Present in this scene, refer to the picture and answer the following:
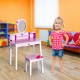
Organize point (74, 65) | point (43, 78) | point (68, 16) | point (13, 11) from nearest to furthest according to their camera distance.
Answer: point (43, 78), point (74, 65), point (68, 16), point (13, 11)

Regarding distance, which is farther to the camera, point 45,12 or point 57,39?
point 45,12

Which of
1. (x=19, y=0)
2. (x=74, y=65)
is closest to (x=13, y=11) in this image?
(x=19, y=0)

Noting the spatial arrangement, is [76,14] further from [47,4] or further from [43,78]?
[43,78]

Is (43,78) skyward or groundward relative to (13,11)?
groundward

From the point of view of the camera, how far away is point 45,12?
5.93 m

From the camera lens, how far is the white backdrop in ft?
18.2

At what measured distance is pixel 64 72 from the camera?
115 inches

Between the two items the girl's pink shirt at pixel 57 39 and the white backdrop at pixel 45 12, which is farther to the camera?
the white backdrop at pixel 45 12

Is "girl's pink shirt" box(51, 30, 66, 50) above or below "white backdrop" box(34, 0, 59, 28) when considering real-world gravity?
below

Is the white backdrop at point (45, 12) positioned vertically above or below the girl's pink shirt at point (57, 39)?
above

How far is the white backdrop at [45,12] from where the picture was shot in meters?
5.55

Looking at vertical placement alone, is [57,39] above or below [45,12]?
below

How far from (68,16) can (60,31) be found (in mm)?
2427

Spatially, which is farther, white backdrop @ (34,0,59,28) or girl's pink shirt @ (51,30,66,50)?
white backdrop @ (34,0,59,28)
